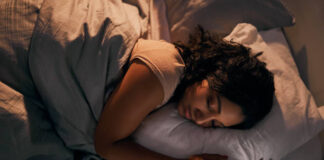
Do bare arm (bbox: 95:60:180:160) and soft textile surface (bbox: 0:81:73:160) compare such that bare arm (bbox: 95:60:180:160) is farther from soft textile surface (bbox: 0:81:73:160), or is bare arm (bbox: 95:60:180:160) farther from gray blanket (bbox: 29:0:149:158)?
soft textile surface (bbox: 0:81:73:160)

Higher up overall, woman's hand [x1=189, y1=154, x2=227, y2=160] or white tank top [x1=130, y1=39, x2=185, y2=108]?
white tank top [x1=130, y1=39, x2=185, y2=108]

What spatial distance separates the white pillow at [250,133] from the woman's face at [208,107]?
0.08 meters

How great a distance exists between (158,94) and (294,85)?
0.59 metres

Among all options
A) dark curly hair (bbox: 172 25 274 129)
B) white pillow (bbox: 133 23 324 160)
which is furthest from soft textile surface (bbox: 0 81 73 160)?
dark curly hair (bbox: 172 25 274 129)

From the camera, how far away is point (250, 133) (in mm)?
982

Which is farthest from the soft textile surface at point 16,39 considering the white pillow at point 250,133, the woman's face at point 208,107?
the woman's face at point 208,107

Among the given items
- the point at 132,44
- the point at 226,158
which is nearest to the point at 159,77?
the point at 132,44

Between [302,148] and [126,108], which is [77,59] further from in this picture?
[302,148]

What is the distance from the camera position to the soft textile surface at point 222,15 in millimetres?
1135

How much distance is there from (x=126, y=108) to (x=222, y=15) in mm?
625

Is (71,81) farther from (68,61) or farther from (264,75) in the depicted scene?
(264,75)

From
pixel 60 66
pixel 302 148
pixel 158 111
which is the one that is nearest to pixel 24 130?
pixel 60 66

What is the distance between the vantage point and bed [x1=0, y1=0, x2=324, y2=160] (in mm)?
810

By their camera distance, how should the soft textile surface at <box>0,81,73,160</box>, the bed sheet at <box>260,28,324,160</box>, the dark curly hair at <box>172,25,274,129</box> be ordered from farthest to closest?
the bed sheet at <box>260,28,324,160</box> → the dark curly hair at <box>172,25,274,129</box> → the soft textile surface at <box>0,81,73,160</box>
